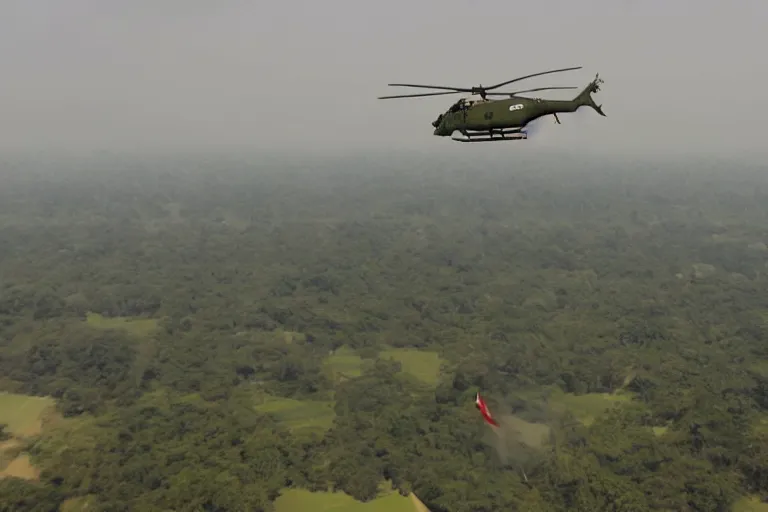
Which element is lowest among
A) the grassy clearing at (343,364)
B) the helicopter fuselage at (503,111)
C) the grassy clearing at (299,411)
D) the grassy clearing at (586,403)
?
the grassy clearing at (343,364)

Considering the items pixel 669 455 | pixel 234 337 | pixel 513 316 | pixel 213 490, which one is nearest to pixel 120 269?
pixel 234 337

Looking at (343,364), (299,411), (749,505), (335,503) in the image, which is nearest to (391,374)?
(343,364)

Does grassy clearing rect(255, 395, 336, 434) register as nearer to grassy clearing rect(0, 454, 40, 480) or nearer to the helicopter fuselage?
grassy clearing rect(0, 454, 40, 480)

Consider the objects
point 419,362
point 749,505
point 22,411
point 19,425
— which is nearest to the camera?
point 749,505

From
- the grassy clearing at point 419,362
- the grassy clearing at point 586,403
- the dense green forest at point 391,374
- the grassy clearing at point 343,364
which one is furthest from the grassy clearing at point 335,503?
the grassy clearing at point 419,362

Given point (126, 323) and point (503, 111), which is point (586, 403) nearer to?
point (503, 111)

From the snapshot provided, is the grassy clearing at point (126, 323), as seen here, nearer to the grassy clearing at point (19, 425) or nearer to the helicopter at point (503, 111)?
the grassy clearing at point (19, 425)

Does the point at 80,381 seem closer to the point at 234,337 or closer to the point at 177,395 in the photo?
the point at 177,395
